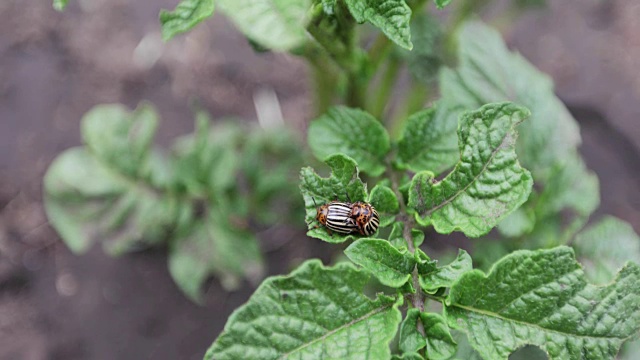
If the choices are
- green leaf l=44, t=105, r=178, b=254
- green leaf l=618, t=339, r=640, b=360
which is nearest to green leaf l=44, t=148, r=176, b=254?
green leaf l=44, t=105, r=178, b=254

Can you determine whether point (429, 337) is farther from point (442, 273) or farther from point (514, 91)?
point (514, 91)

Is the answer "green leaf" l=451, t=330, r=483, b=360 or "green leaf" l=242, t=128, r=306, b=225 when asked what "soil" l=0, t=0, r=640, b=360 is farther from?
"green leaf" l=451, t=330, r=483, b=360

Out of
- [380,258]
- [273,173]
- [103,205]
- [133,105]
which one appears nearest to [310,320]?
[380,258]

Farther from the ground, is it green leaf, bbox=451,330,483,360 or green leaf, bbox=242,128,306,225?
green leaf, bbox=451,330,483,360

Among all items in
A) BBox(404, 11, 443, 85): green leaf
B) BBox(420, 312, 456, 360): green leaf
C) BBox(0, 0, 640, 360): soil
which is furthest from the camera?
BBox(0, 0, 640, 360): soil

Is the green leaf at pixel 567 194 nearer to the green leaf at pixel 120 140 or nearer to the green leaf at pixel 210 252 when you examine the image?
the green leaf at pixel 210 252

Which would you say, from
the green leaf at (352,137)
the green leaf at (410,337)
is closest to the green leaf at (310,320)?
the green leaf at (410,337)
